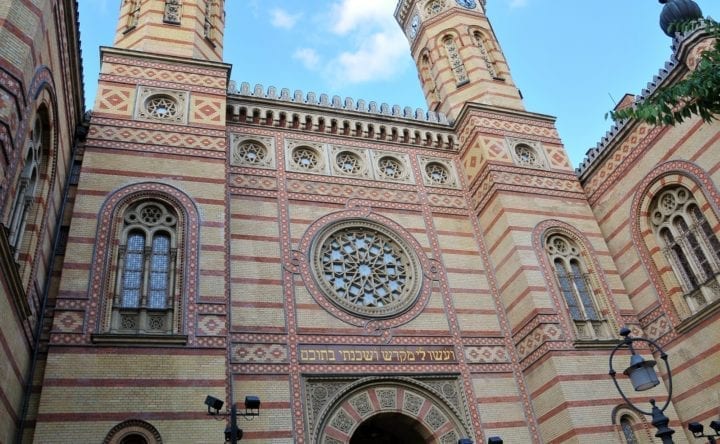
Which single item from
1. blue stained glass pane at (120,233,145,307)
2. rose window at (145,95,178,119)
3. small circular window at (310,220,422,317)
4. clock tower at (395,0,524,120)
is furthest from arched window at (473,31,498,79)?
blue stained glass pane at (120,233,145,307)

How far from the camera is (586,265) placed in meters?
12.6

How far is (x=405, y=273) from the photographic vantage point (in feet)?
40.7

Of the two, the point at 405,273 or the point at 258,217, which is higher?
the point at 258,217

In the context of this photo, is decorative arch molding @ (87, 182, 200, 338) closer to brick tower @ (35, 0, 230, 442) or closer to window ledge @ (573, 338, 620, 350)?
brick tower @ (35, 0, 230, 442)

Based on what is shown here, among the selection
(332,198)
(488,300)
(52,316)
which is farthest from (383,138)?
(52,316)

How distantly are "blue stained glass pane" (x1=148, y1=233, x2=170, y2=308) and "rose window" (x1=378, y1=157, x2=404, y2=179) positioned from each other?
5.44m

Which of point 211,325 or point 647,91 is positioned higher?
point 647,91

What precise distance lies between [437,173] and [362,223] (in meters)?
2.78

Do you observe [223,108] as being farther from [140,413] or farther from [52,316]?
[140,413]

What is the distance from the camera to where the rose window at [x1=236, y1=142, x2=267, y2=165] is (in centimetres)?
1280

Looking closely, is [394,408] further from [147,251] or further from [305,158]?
[305,158]

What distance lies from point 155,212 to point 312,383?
413cm

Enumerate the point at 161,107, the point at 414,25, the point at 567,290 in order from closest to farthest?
the point at 161,107
the point at 567,290
the point at 414,25

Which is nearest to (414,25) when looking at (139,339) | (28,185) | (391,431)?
(391,431)
